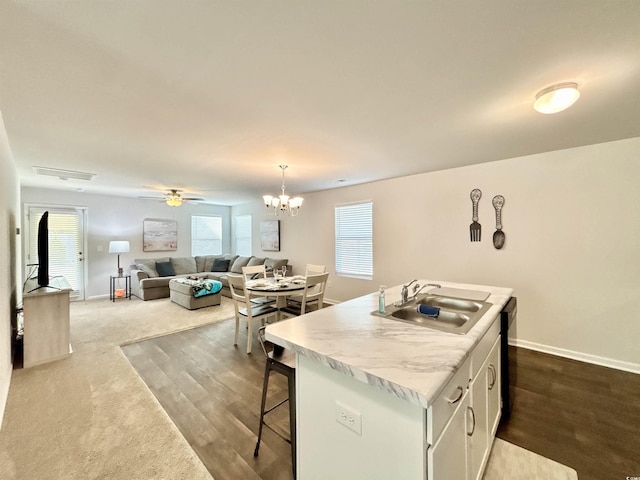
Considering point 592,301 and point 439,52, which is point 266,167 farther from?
point 592,301

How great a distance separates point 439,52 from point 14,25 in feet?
7.11

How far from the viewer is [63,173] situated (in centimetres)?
409

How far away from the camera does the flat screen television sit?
324cm

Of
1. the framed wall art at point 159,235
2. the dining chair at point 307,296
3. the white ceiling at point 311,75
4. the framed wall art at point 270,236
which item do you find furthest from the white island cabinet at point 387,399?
the framed wall art at point 159,235

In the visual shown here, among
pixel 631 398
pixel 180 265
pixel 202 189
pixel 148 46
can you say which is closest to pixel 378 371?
pixel 148 46

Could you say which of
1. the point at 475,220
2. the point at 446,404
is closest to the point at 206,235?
the point at 475,220

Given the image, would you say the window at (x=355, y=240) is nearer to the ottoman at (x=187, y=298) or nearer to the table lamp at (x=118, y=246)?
the ottoman at (x=187, y=298)

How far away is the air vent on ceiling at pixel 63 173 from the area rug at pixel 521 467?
234 inches

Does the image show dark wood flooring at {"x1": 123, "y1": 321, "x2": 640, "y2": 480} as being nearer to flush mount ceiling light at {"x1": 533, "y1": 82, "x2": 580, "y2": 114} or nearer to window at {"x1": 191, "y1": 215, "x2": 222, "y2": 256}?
flush mount ceiling light at {"x1": 533, "y1": 82, "x2": 580, "y2": 114}

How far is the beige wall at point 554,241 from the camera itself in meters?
2.81

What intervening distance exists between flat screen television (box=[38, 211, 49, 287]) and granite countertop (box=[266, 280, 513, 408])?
365 centimetres

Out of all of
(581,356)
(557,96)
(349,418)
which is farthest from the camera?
(581,356)

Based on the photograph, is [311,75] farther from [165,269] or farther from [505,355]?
Result: [165,269]

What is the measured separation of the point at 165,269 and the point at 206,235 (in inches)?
71.0
